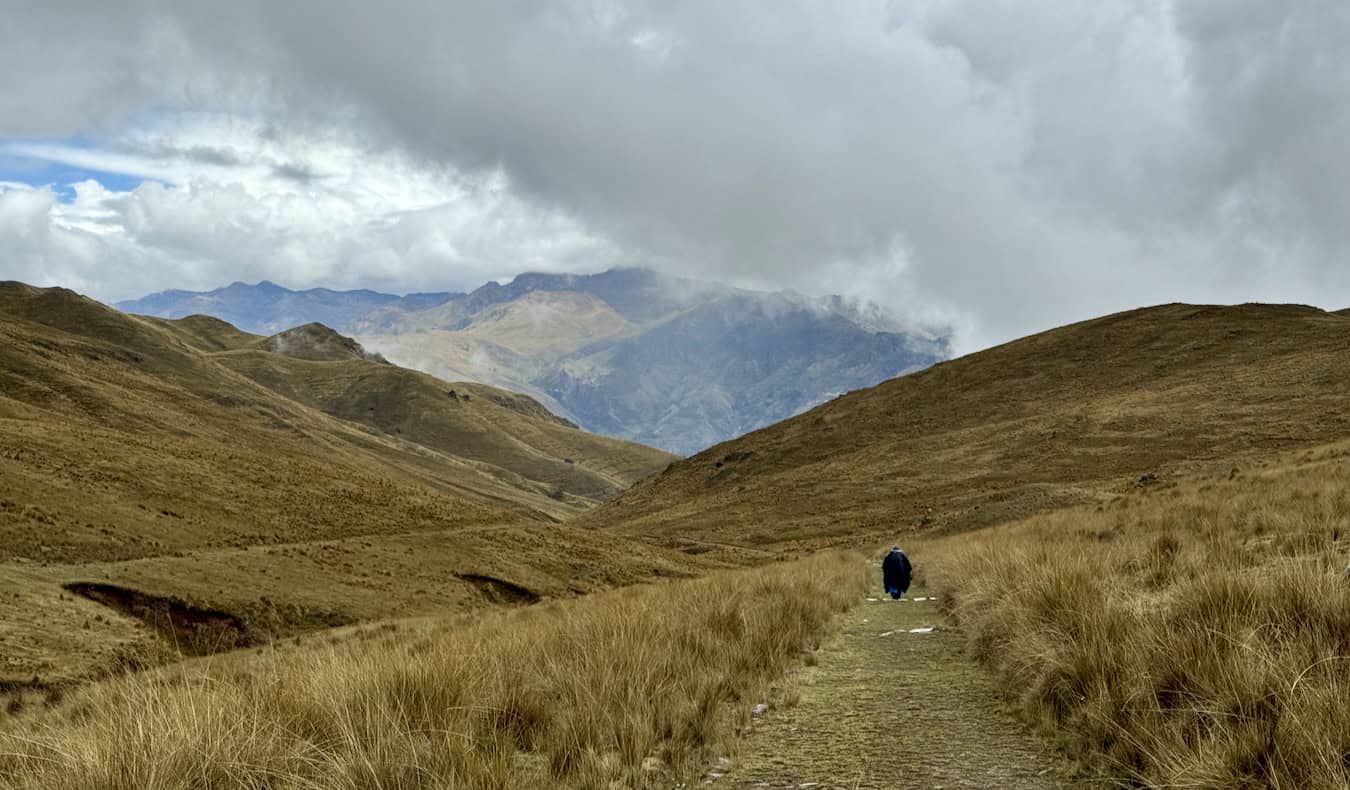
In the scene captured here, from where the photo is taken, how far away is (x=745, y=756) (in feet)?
19.5

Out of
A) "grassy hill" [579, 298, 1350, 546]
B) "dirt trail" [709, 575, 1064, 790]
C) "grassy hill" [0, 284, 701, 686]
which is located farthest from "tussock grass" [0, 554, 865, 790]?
"grassy hill" [579, 298, 1350, 546]

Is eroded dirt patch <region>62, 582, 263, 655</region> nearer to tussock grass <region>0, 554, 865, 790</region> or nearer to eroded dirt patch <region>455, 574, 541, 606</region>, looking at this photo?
eroded dirt patch <region>455, 574, 541, 606</region>

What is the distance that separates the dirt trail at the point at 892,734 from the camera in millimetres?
5172

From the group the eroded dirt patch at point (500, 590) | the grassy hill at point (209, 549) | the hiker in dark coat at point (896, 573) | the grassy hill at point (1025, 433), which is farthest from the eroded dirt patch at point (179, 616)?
the grassy hill at point (1025, 433)

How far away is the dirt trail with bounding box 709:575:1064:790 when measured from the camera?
517cm

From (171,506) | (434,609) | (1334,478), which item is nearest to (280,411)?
(171,506)

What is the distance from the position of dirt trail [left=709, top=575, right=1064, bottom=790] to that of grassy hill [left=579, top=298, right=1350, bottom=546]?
144 feet

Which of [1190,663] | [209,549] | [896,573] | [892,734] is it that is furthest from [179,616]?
[1190,663]

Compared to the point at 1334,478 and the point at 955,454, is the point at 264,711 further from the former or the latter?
the point at 955,454

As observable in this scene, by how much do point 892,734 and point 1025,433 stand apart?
89800mm

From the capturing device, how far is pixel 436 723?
5410mm

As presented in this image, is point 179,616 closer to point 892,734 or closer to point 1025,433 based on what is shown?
point 892,734

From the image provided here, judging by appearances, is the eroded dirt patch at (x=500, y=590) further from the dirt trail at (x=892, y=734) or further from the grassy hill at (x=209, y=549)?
the dirt trail at (x=892, y=734)

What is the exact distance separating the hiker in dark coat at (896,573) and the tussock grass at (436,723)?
39.1 feet
